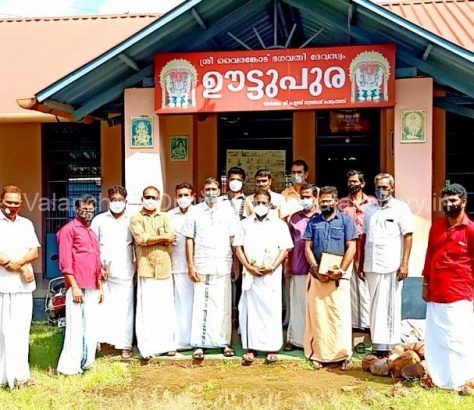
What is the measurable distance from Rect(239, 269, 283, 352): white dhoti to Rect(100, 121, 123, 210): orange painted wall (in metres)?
4.86

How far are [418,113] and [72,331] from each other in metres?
4.22

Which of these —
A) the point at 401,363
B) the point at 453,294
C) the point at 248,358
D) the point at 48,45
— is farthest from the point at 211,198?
the point at 48,45

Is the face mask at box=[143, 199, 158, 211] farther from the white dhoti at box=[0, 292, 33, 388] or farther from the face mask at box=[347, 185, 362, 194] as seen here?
the face mask at box=[347, 185, 362, 194]

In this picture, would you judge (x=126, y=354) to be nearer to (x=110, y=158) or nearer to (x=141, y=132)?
(x=141, y=132)

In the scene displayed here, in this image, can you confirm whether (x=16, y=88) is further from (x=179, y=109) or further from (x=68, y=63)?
(x=179, y=109)

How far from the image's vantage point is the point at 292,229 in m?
7.05

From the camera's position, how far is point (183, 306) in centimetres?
704

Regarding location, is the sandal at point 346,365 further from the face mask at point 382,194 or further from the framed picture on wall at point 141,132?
the framed picture on wall at point 141,132

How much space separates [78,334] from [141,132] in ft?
8.15

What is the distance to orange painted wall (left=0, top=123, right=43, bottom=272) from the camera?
1112 cm

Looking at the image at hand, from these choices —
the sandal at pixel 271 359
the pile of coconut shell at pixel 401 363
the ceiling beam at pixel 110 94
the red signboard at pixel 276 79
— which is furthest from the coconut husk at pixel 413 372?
the ceiling beam at pixel 110 94

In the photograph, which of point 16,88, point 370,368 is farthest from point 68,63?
point 370,368

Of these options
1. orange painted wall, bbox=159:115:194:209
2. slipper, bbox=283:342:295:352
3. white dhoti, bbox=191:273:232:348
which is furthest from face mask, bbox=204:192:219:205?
orange painted wall, bbox=159:115:194:209

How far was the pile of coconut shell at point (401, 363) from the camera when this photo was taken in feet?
19.6
